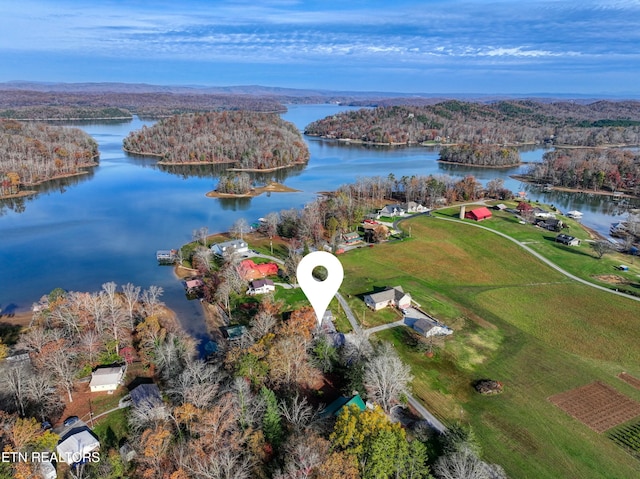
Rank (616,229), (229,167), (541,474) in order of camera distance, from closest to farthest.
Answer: (541,474) → (616,229) → (229,167)

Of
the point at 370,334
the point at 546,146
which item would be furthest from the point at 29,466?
the point at 546,146

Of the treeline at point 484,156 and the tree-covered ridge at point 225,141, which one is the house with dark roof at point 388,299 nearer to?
the tree-covered ridge at point 225,141

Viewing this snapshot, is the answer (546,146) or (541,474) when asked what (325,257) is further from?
(546,146)

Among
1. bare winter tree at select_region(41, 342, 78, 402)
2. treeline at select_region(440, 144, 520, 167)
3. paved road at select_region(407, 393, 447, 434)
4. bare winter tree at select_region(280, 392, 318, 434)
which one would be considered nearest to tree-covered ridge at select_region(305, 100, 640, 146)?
treeline at select_region(440, 144, 520, 167)

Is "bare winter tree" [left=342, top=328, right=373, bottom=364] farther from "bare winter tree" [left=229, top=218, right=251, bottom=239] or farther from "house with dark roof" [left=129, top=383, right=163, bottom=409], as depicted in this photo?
"bare winter tree" [left=229, top=218, right=251, bottom=239]

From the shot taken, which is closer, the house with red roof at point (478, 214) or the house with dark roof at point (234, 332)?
the house with dark roof at point (234, 332)

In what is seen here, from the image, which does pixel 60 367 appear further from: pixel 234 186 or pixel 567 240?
pixel 234 186

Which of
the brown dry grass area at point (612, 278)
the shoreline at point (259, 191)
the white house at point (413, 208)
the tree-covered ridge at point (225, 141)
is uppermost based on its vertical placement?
the tree-covered ridge at point (225, 141)

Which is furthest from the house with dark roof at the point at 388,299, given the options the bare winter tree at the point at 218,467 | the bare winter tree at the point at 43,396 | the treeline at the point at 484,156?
the treeline at the point at 484,156
